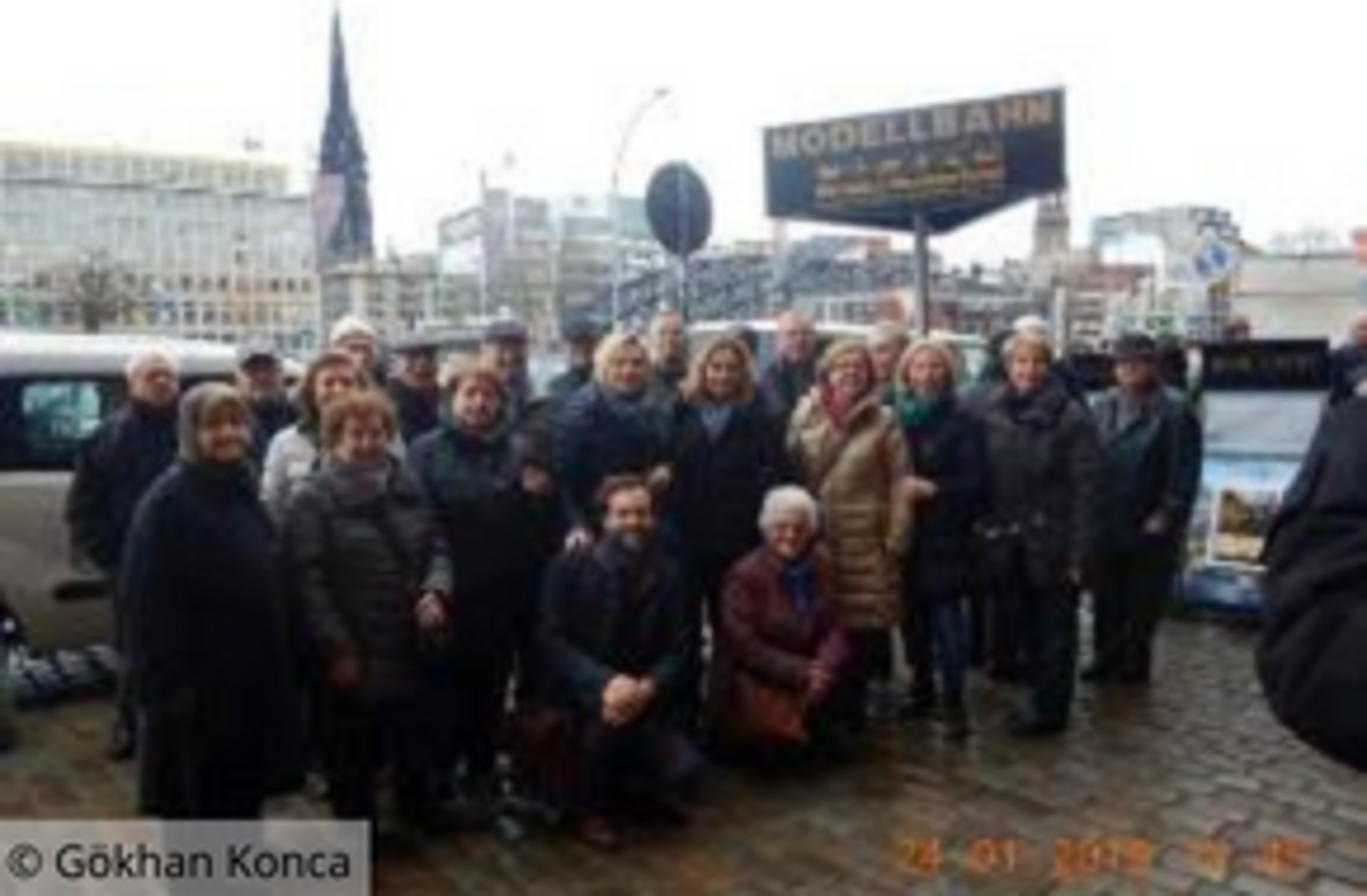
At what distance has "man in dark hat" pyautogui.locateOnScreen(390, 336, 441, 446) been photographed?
740cm

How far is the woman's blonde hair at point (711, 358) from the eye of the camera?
639 cm

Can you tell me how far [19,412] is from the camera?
7.50m

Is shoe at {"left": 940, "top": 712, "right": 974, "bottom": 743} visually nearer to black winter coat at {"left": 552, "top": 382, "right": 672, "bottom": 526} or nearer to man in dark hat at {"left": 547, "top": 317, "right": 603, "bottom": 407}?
black winter coat at {"left": 552, "top": 382, "right": 672, "bottom": 526}

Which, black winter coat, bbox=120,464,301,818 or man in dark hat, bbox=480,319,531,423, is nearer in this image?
black winter coat, bbox=120,464,301,818

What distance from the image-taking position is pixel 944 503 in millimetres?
6723

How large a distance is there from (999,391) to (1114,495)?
140 centimetres

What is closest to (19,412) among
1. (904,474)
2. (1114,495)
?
(904,474)

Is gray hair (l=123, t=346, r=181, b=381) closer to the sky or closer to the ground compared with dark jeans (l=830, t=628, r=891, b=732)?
closer to the sky

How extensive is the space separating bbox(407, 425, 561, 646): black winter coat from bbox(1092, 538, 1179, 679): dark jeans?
3.44 metres

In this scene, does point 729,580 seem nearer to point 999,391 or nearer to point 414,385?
point 999,391

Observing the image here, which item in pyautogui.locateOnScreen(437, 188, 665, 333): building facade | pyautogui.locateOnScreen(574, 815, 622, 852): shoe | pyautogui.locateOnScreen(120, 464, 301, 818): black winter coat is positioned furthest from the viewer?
pyautogui.locateOnScreen(437, 188, 665, 333): building facade

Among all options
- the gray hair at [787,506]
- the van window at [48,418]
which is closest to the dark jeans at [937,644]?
the gray hair at [787,506]

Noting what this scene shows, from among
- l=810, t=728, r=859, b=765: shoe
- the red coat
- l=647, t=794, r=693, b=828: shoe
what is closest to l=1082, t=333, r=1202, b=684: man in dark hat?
l=810, t=728, r=859, b=765: shoe

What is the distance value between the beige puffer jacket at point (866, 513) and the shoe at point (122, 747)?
10.9 feet
